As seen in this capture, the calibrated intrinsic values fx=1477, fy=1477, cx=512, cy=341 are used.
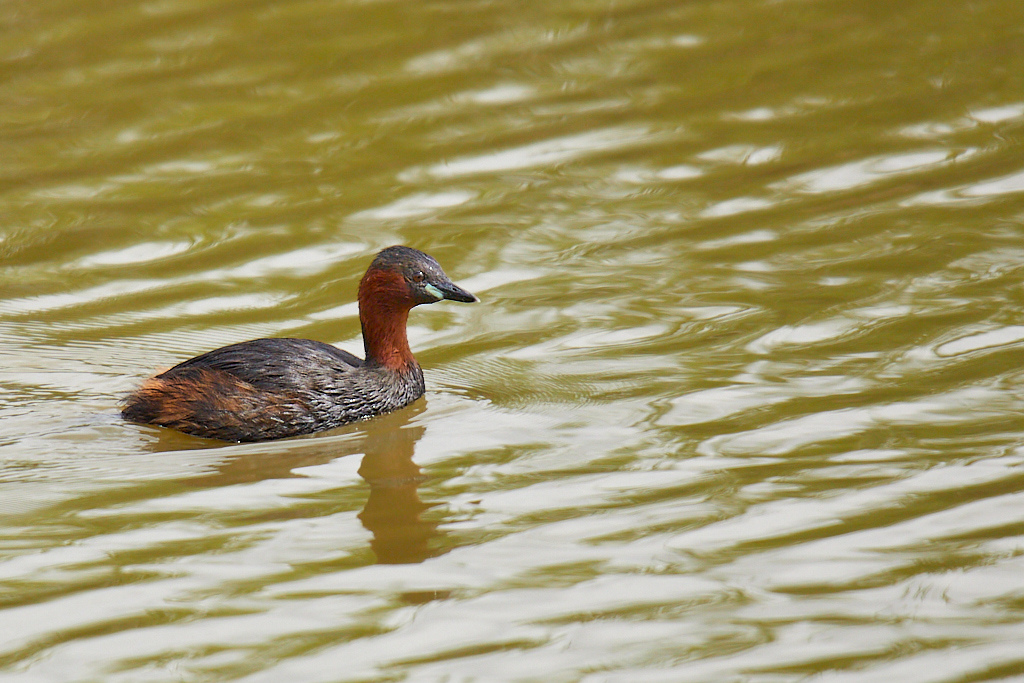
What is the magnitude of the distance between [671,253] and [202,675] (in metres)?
5.22

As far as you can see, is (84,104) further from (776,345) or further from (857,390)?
(857,390)

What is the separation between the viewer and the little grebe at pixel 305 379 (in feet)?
22.8

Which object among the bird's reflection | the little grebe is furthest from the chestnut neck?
the bird's reflection

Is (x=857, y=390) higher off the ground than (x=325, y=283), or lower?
lower

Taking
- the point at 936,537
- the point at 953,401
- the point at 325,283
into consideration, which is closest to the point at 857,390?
the point at 953,401

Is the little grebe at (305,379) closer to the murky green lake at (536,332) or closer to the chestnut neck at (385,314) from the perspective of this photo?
the chestnut neck at (385,314)

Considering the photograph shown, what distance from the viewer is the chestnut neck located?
755 centimetres

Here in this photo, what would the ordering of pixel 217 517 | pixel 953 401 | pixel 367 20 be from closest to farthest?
1. pixel 217 517
2. pixel 953 401
3. pixel 367 20

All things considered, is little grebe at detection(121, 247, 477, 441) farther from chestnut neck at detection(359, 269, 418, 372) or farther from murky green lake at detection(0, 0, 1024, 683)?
murky green lake at detection(0, 0, 1024, 683)

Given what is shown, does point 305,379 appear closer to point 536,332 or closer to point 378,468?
point 378,468

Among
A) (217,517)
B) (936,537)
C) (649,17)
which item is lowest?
(936,537)

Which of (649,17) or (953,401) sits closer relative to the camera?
(953,401)

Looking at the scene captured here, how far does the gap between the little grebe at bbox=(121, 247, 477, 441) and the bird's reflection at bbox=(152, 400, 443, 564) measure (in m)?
0.11

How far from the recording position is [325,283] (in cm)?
878
